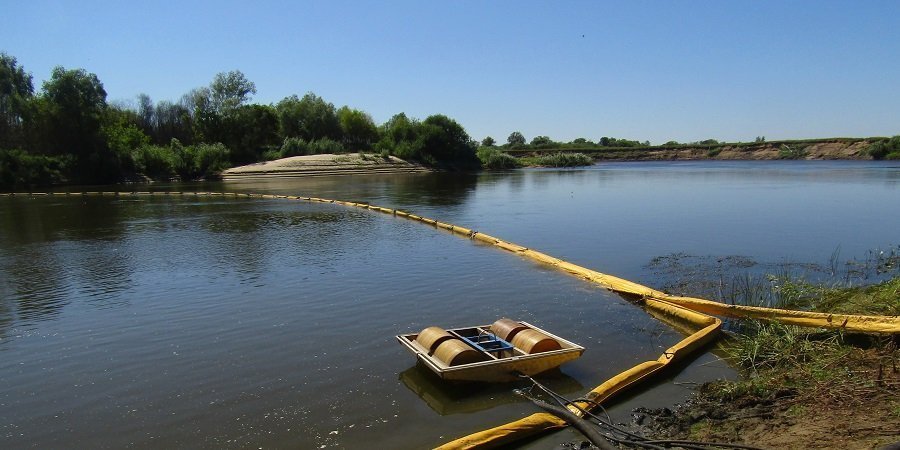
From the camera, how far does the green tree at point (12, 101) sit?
6088 centimetres

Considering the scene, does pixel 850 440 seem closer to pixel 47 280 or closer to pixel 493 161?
pixel 47 280

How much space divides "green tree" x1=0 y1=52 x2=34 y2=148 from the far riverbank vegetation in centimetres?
12

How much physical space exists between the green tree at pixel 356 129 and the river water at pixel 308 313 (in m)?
70.2

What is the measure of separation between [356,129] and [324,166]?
25.9 metres

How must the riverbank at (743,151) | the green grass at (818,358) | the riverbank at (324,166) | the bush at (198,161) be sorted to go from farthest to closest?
the riverbank at (743,151)
the riverbank at (324,166)
the bush at (198,161)
the green grass at (818,358)

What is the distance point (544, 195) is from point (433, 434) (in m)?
37.9

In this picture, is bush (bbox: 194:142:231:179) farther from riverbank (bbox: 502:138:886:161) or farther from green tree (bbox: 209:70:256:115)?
riverbank (bbox: 502:138:886:161)

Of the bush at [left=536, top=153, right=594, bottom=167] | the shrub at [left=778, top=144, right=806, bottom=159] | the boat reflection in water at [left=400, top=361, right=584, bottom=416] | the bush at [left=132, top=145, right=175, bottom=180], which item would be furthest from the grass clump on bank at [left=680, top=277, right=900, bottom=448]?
the shrub at [left=778, top=144, right=806, bottom=159]

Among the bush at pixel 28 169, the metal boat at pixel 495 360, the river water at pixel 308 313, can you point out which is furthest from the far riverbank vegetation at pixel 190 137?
the metal boat at pixel 495 360

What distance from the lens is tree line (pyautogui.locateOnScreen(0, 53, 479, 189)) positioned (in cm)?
6100

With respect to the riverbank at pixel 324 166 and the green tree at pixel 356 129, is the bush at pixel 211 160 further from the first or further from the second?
the green tree at pixel 356 129

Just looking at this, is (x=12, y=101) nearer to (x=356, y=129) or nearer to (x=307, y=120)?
(x=307, y=120)

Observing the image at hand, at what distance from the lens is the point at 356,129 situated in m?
102

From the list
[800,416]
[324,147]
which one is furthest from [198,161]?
[800,416]
